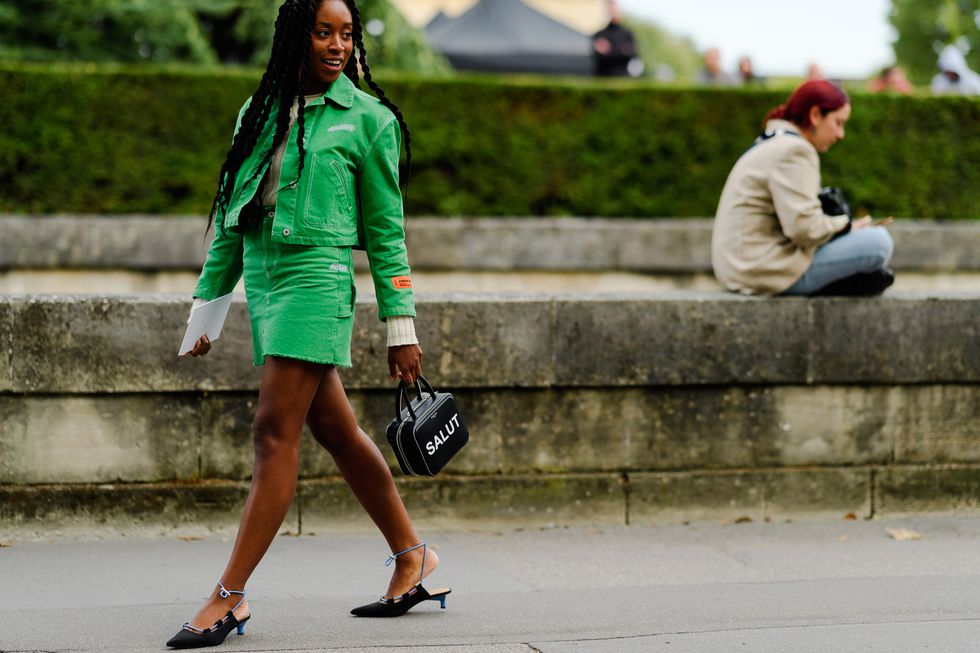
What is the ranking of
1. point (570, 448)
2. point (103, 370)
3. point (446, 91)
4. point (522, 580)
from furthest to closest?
1. point (446, 91)
2. point (570, 448)
3. point (103, 370)
4. point (522, 580)

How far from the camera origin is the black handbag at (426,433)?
4191 millimetres

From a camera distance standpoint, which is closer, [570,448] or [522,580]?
[522,580]

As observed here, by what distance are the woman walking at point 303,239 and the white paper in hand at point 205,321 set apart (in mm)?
172

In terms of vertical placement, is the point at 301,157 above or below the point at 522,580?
above

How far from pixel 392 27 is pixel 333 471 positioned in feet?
41.9

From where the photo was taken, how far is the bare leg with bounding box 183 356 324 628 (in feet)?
13.3

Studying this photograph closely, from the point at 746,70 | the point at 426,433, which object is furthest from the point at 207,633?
the point at 746,70

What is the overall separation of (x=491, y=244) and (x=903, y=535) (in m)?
6.43

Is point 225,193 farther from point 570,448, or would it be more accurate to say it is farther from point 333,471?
point 570,448

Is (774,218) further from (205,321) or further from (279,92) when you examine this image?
(205,321)

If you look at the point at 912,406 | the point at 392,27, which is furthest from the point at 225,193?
the point at 392,27

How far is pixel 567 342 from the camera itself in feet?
19.2

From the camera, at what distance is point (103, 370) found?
549 cm

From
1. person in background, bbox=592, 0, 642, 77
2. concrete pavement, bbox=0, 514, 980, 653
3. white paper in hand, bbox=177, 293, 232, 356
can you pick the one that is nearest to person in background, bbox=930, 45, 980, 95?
person in background, bbox=592, 0, 642, 77
